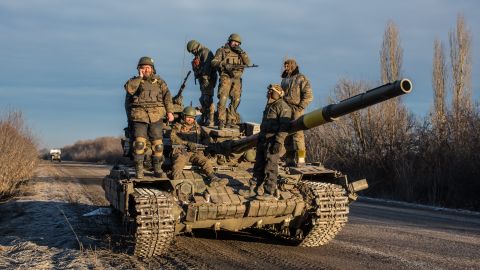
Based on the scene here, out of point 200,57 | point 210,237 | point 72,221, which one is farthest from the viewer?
Result: point 200,57

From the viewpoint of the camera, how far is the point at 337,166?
26844 millimetres

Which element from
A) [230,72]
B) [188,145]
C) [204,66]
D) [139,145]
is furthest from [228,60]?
[139,145]

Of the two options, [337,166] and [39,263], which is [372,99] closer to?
[39,263]

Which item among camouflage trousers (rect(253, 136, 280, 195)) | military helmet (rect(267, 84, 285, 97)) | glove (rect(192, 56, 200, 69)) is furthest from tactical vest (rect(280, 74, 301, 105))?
glove (rect(192, 56, 200, 69))

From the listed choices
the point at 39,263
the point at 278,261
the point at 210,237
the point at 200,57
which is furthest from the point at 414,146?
the point at 39,263

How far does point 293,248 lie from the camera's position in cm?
934

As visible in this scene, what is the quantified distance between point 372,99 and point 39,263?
513cm

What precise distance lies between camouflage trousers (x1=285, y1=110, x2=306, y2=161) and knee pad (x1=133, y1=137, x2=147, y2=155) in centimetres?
272

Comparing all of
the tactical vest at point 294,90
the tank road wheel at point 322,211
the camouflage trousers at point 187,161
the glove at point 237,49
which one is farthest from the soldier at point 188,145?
the glove at point 237,49

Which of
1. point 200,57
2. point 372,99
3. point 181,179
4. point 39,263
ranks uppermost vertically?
point 200,57

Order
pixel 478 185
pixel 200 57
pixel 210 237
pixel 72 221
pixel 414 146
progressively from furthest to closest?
pixel 414 146
pixel 478 185
pixel 200 57
pixel 72 221
pixel 210 237

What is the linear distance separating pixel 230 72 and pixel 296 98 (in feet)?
10.1

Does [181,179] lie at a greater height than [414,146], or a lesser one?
lesser

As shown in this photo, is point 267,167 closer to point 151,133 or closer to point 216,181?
point 216,181
